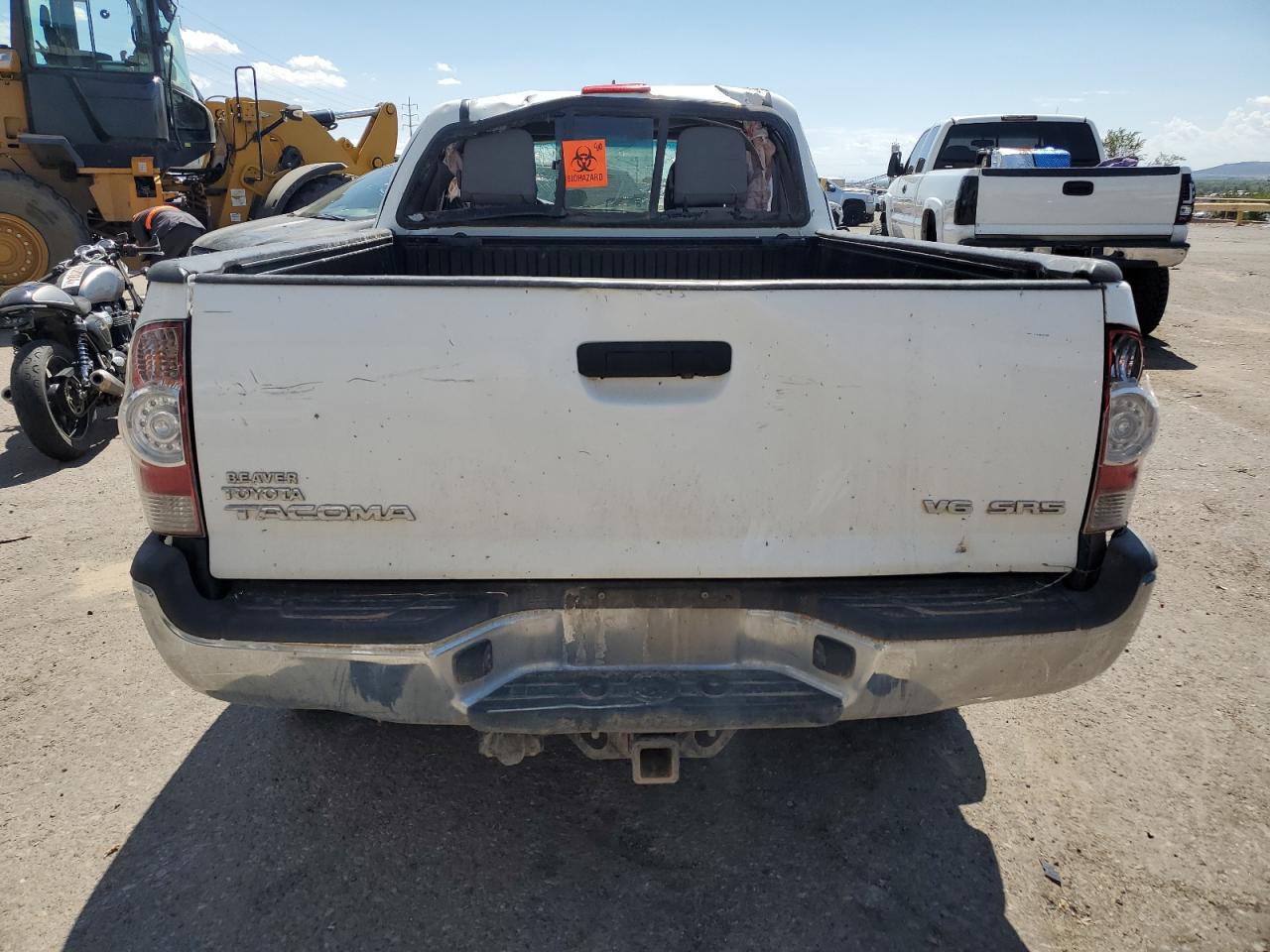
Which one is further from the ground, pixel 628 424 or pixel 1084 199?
pixel 1084 199

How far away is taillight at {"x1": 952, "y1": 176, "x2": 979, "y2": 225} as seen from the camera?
9047mm

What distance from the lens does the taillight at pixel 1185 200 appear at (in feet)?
29.2

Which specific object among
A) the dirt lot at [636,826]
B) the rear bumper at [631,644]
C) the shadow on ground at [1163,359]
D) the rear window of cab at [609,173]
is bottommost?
the shadow on ground at [1163,359]

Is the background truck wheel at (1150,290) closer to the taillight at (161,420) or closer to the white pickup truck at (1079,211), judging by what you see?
the white pickup truck at (1079,211)

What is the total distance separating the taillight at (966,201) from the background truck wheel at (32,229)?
10.0 m

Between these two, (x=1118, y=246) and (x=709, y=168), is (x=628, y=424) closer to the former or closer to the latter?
(x=709, y=168)

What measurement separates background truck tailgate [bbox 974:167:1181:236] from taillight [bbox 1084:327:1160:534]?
756 cm

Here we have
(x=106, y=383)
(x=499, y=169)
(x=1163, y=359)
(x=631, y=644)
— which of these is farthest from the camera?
(x=1163, y=359)

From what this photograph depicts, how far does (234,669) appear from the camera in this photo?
2.18 metres

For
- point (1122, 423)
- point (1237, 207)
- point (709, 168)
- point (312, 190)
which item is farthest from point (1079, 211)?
point (1237, 207)

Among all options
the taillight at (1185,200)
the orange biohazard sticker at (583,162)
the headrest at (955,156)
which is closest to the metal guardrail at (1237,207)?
the headrest at (955,156)

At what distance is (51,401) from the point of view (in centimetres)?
593

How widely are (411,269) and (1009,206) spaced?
7.00m

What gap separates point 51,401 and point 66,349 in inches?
20.1
